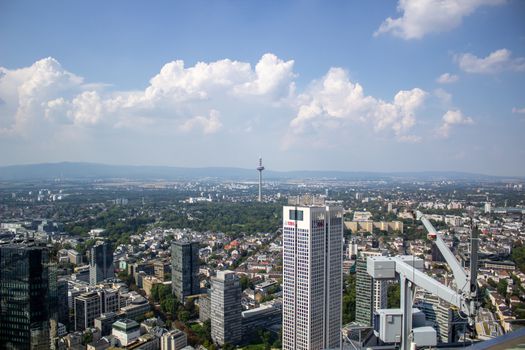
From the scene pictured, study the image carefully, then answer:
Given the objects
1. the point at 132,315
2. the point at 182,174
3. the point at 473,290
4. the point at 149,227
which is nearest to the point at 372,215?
the point at 149,227

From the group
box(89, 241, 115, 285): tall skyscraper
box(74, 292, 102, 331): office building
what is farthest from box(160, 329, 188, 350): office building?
box(89, 241, 115, 285): tall skyscraper

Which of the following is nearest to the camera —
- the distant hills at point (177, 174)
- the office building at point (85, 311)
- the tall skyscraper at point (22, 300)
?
the tall skyscraper at point (22, 300)

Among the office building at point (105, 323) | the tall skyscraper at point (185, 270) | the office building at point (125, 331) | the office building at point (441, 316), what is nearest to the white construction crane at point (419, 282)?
the office building at point (441, 316)

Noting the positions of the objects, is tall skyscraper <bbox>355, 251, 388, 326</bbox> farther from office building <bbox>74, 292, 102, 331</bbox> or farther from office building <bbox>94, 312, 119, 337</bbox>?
office building <bbox>74, 292, 102, 331</bbox>

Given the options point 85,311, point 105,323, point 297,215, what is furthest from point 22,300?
point 297,215

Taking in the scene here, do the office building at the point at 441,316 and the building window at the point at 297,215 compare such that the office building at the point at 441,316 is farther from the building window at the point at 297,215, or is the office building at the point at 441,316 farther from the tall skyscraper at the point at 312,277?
the building window at the point at 297,215

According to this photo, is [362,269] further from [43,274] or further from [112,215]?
[112,215]
